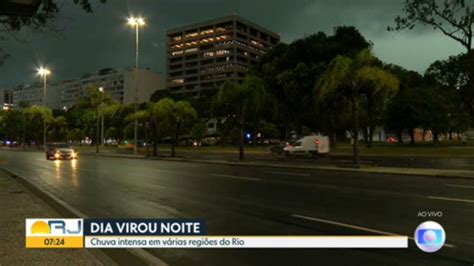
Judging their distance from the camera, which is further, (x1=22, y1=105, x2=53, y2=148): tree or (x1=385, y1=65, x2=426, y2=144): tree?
(x1=22, y1=105, x2=53, y2=148): tree

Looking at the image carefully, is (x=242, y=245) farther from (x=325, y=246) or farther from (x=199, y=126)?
(x=199, y=126)

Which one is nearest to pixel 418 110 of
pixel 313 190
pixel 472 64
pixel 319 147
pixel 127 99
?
pixel 319 147

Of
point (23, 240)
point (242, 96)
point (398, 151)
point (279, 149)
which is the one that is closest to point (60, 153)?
point (242, 96)

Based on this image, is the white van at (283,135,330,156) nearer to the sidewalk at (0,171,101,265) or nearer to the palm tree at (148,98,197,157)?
the palm tree at (148,98,197,157)

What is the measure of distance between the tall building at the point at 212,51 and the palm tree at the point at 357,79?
128 m

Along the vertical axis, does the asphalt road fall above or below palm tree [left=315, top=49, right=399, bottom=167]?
below

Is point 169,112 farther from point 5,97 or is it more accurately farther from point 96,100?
point 5,97

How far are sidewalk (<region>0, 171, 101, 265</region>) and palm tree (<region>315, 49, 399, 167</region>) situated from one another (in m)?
18.2

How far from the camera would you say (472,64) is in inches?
824

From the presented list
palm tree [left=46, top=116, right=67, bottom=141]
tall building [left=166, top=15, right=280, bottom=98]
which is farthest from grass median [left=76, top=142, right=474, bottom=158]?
tall building [left=166, top=15, right=280, bottom=98]

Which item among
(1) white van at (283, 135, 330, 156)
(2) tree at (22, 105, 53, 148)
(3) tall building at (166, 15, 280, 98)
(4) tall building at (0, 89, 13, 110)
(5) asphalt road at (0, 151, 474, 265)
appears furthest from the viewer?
(3) tall building at (166, 15, 280, 98)

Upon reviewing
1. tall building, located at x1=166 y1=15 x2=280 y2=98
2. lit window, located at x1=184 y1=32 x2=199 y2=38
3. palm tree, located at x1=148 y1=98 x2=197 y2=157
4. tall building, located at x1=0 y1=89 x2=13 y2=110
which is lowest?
palm tree, located at x1=148 y1=98 x2=197 y2=157

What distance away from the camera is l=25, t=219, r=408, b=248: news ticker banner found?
736 cm

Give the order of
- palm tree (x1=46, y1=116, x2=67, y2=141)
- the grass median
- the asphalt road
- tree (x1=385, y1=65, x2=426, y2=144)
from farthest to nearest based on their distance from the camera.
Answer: palm tree (x1=46, y1=116, x2=67, y2=141) → tree (x1=385, y1=65, x2=426, y2=144) → the grass median → the asphalt road
